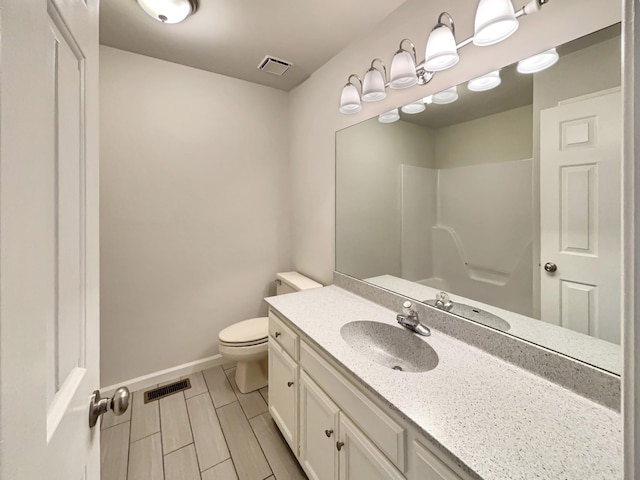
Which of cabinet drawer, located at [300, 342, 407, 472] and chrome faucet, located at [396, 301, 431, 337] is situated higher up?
chrome faucet, located at [396, 301, 431, 337]

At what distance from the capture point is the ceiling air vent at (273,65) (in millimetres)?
1913

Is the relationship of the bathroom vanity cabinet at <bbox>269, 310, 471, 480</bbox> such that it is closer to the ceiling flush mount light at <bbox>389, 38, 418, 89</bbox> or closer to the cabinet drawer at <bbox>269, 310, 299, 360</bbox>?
the cabinet drawer at <bbox>269, 310, 299, 360</bbox>

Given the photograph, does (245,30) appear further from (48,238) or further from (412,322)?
(412,322)

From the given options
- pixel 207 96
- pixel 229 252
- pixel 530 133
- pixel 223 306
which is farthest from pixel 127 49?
pixel 530 133

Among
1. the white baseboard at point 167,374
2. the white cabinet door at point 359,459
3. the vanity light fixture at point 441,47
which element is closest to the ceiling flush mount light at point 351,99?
the vanity light fixture at point 441,47

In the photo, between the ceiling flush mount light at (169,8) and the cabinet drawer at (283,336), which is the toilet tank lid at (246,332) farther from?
the ceiling flush mount light at (169,8)

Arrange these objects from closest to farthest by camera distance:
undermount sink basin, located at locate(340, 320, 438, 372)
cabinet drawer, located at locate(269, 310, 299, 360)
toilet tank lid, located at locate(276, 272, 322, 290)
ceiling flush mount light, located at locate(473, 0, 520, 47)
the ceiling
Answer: ceiling flush mount light, located at locate(473, 0, 520, 47) < undermount sink basin, located at locate(340, 320, 438, 372) < cabinet drawer, located at locate(269, 310, 299, 360) < the ceiling < toilet tank lid, located at locate(276, 272, 322, 290)

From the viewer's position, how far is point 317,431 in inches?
44.3

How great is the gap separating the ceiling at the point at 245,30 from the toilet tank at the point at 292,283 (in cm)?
173

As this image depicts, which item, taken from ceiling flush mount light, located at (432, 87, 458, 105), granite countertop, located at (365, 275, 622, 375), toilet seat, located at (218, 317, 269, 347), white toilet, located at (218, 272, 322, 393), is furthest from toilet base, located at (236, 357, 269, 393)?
ceiling flush mount light, located at (432, 87, 458, 105)

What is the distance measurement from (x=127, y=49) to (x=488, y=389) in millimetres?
2782

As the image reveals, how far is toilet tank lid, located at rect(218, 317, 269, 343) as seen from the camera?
1.86m

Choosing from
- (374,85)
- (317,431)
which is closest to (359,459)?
(317,431)

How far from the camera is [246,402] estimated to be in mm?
1829
